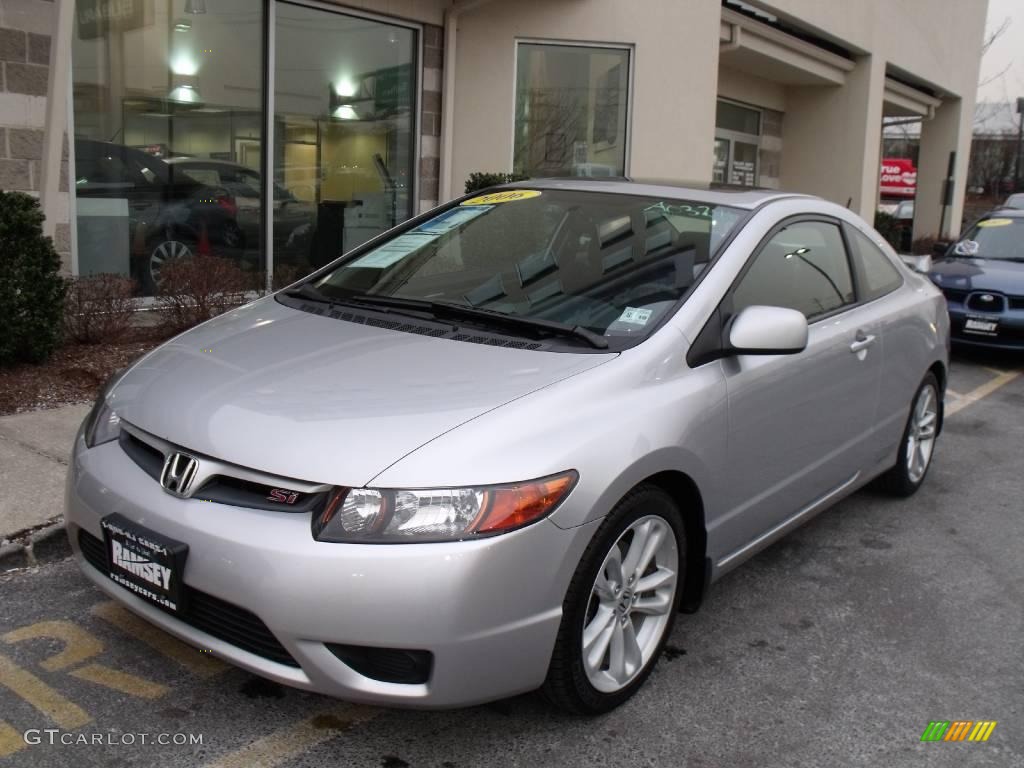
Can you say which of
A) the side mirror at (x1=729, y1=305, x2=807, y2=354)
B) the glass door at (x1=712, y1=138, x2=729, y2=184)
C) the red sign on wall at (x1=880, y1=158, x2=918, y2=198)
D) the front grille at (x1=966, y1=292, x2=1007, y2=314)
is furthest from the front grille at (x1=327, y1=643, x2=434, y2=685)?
the red sign on wall at (x1=880, y1=158, x2=918, y2=198)

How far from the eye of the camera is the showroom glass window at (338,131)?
9391 millimetres

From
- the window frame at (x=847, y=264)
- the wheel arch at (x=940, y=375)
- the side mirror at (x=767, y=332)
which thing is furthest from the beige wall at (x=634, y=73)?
the side mirror at (x=767, y=332)

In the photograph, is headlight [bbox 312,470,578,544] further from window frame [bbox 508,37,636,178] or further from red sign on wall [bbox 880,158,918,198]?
red sign on wall [bbox 880,158,918,198]

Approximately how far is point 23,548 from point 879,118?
17289 mm

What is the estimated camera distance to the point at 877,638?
3688 mm

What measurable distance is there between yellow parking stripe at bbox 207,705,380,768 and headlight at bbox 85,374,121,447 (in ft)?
3.34

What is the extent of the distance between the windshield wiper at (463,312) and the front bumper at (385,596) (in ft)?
2.64

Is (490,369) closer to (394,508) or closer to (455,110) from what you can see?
(394,508)

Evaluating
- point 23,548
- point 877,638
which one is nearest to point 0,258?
point 23,548

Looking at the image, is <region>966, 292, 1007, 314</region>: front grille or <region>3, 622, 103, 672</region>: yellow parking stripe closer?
<region>3, 622, 103, 672</region>: yellow parking stripe

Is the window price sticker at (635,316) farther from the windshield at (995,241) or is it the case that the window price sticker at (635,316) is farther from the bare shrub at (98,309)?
the windshield at (995,241)

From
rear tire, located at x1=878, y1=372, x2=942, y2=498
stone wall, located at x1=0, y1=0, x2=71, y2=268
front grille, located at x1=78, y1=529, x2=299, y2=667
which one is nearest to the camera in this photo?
front grille, located at x1=78, y1=529, x2=299, y2=667

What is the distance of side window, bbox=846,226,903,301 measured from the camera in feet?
15.1

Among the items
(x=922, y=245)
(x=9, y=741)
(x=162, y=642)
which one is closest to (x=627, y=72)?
(x=162, y=642)
